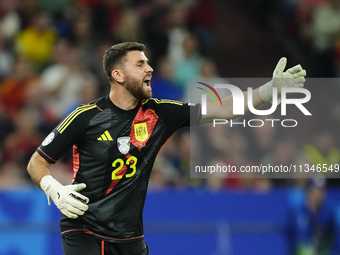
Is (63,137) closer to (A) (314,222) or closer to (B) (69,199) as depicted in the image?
(B) (69,199)

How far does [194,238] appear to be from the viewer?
8.41m

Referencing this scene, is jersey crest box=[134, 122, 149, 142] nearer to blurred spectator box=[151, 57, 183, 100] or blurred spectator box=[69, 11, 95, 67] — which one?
blurred spectator box=[151, 57, 183, 100]

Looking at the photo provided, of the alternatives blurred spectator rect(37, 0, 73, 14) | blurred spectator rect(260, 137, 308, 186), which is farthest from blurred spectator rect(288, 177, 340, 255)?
blurred spectator rect(37, 0, 73, 14)

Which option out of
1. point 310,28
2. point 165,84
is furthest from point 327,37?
point 165,84

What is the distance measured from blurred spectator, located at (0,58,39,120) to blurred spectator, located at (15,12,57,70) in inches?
12.4

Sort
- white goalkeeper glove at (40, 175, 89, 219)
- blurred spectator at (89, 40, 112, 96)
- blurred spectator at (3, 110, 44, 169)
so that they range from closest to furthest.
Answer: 1. white goalkeeper glove at (40, 175, 89, 219)
2. blurred spectator at (3, 110, 44, 169)
3. blurred spectator at (89, 40, 112, 96)

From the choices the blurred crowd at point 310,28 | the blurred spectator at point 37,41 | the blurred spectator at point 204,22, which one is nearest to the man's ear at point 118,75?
the blurred spectator at point 37,41

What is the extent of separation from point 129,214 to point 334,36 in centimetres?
765

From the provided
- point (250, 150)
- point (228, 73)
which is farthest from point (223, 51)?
point (250, 150)

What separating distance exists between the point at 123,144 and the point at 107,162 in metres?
0.21

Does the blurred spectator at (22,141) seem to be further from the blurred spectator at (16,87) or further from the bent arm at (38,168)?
the bent arm at (38,168)

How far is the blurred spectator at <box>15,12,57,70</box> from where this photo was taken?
10.6 m

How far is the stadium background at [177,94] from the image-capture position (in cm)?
841

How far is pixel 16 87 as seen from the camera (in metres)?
9.92
